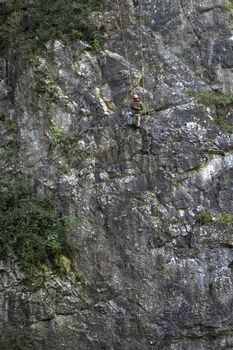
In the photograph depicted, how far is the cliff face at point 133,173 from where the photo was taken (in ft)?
37.0

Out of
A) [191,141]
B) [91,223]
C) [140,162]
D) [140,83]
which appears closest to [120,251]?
[91,223]

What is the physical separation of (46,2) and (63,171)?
4.28 m

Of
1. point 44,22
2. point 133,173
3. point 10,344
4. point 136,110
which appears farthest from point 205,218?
point 44,22

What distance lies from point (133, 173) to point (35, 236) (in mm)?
2368

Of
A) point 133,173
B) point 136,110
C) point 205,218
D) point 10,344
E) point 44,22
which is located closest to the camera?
point 10,344

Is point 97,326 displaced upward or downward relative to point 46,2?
downward

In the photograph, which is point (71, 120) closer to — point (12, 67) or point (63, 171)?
point (63, 171)

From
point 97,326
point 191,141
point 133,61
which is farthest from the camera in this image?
point 133,61

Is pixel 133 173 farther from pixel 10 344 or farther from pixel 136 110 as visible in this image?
pixel 10 344

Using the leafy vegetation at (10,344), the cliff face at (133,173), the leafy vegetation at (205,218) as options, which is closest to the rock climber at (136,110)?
the cliff face at (133,173)

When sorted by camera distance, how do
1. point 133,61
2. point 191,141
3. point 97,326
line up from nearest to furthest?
point 97,326 → point 191,141 → point 133,61

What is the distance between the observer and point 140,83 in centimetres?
1288

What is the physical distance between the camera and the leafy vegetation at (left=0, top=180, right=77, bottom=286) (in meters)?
11.5

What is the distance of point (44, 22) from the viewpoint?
1345 cm
